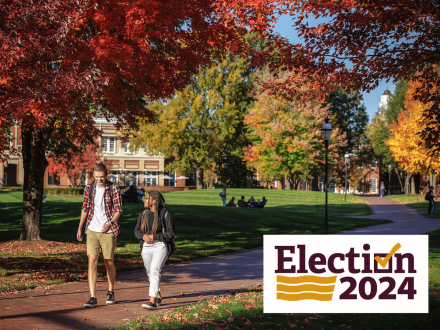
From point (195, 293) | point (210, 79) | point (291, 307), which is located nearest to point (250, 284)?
point (195, 293)

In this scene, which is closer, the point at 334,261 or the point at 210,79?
the point at 334,261

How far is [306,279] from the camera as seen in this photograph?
6.34 m

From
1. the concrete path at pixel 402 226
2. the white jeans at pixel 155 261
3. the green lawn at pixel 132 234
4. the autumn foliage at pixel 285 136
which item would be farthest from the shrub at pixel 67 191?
the white jeans at pixel 155 261

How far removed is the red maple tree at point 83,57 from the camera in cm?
834

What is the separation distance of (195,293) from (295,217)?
18.3 m

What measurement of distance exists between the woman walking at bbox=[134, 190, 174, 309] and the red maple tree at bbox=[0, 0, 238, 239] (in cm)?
290

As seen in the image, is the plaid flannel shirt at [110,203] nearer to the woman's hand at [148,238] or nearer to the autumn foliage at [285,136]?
the woman's hand at [148,238]

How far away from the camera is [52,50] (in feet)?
29.4

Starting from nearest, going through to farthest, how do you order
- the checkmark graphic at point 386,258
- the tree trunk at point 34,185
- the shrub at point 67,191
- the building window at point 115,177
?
1. the checkmark graphic at point 386,258
2. the tree trunk at point 34,185
3. the shrub at point 67,191
4. the building window at point 115,177

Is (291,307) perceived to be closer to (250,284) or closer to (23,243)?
(250,284)
